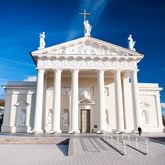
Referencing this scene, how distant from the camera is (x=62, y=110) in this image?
81.6ft

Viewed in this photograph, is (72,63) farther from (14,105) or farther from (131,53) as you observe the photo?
(14,105)

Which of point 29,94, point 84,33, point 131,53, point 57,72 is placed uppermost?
point 84,33

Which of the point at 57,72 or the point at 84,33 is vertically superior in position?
the point at 84,33

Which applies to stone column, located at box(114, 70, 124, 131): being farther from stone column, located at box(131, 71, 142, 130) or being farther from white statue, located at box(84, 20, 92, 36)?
white statue, located at box(84, 20, 92, 36)

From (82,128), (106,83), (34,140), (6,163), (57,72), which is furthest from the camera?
(106,83)

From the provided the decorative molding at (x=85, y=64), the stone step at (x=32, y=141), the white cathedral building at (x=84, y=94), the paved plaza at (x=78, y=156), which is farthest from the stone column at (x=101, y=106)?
the paved plaza at (x=78, y=156)

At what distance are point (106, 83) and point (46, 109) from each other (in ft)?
27.9

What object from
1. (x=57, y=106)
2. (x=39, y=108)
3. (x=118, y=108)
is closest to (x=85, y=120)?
(x=57, y=106)

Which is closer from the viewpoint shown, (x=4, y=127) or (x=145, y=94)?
(x=4, y=127)

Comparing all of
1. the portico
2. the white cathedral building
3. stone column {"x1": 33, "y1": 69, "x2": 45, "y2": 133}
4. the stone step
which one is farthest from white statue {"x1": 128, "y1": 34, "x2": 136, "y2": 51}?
the stone step

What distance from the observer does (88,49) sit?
2350 centimetres

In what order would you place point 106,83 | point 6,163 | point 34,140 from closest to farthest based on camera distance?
point 6,163 → point 34,140 → point 106,83

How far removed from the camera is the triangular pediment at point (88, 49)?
23.0 meters

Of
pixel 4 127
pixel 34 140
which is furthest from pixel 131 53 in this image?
pixel 4 127
